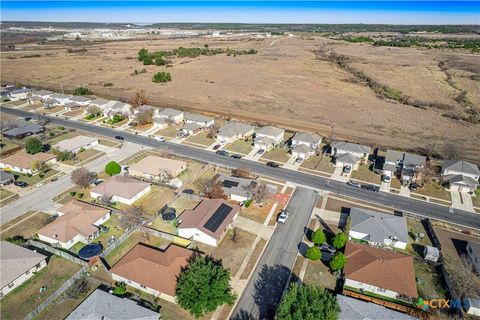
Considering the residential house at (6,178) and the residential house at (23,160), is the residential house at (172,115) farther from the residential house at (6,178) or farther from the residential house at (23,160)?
the residential house at (6,178)

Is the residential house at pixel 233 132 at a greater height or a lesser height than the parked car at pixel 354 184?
greater

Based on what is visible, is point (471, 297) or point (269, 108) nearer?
point (471, 297)

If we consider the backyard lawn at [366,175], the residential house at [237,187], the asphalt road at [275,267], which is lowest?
the asphalt road at [275,267]

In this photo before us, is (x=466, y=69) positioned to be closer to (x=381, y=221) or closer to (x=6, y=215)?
(x=381, y=221)

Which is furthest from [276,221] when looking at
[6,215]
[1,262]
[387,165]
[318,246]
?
[6,215]

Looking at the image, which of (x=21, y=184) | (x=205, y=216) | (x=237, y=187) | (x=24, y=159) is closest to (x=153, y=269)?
(x=205, y=216)

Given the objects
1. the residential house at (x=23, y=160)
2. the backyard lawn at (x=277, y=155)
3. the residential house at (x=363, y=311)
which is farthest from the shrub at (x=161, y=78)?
the residential house at (x=363, y=311)
